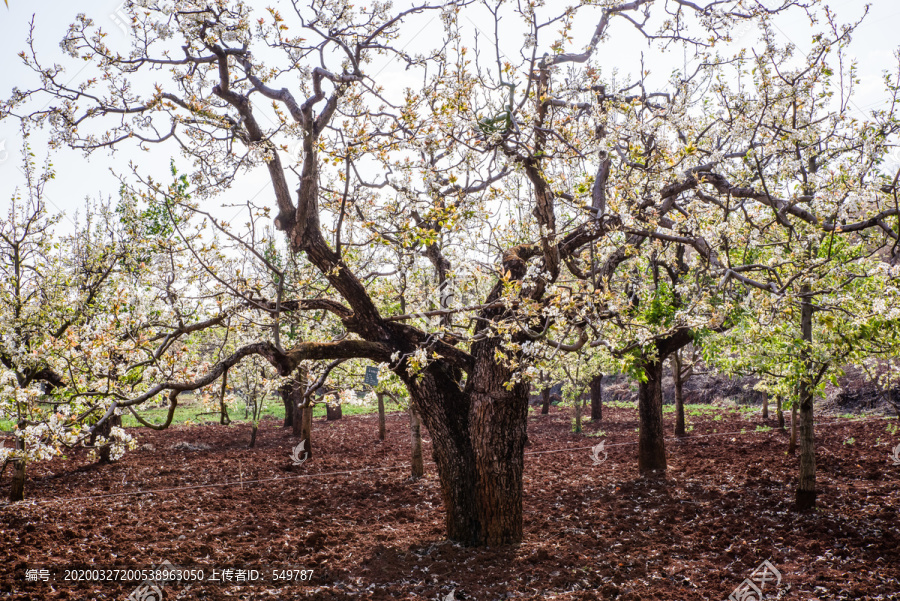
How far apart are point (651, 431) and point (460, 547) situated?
17.9 ft

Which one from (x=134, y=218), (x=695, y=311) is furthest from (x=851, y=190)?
(x=134, y=218)

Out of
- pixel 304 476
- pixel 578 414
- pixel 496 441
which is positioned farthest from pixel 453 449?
pixel 578 414

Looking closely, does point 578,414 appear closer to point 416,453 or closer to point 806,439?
point 416,453

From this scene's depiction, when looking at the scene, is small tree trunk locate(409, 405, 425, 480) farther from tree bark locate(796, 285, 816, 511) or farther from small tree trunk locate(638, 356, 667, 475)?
tree bark locate(796, 285, 816, 511)

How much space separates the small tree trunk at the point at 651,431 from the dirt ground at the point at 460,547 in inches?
13.5

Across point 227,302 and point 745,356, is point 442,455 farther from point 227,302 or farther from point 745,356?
point 745,356

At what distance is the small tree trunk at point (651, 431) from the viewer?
10438 millimetres

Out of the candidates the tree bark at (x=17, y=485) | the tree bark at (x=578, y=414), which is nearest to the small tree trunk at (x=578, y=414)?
the tree bark at (x=578, y=414)

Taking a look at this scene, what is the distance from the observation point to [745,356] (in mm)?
7812

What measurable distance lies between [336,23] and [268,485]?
27.4ft

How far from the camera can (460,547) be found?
266 inches

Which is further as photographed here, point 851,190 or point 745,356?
point 745,356

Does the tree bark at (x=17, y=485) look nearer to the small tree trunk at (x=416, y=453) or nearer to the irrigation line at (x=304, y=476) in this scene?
the irrigation line at (x=304, y=476)

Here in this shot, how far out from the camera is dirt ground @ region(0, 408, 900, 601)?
18.3 ft
